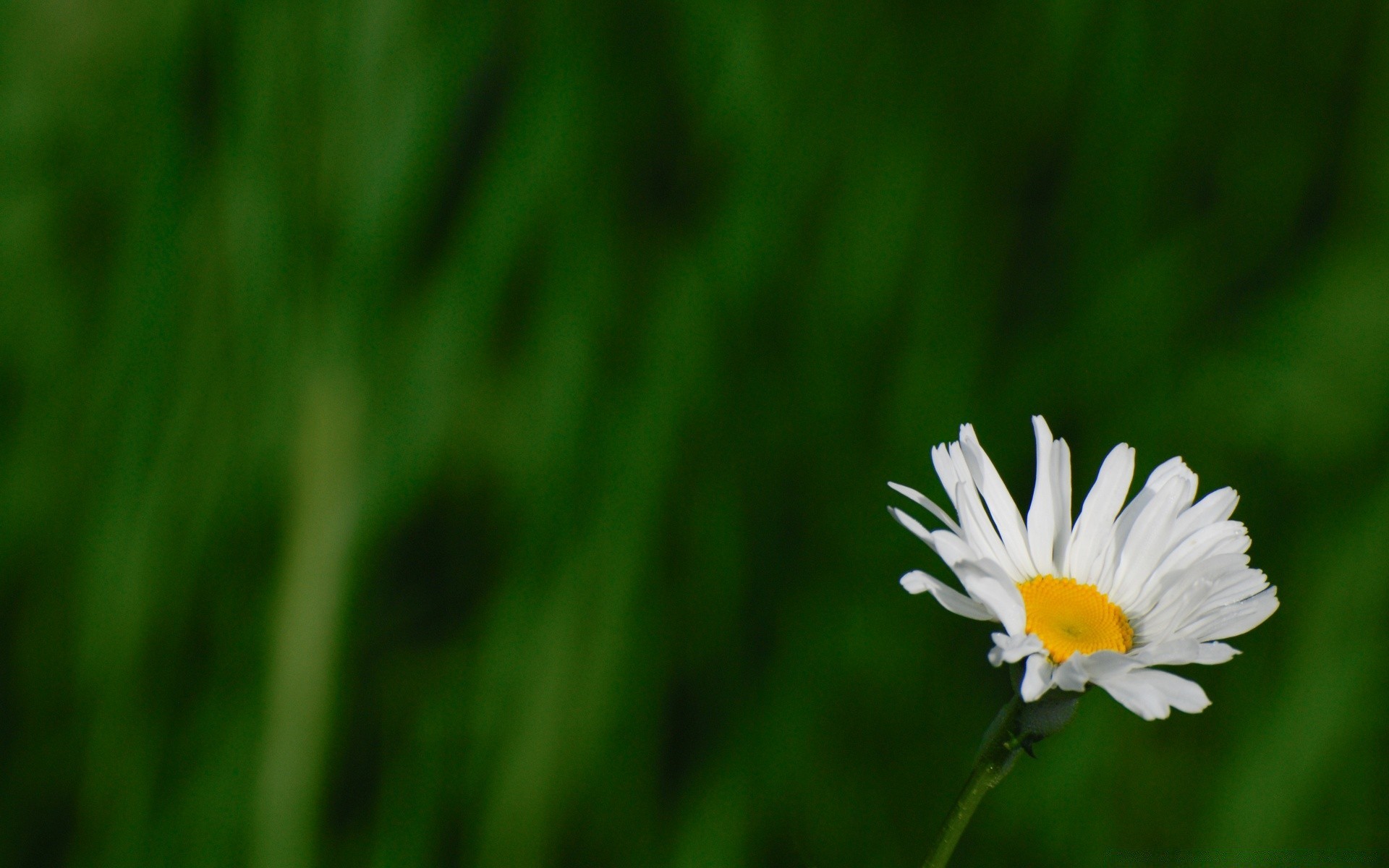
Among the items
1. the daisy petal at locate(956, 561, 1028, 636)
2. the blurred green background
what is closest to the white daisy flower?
the daisy petal at locate(956, 561, 1028, 636)

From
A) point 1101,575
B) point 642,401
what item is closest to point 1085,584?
point 1101,575

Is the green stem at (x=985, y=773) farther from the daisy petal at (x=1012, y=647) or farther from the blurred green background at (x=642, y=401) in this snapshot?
the blurred green background at (x=642, y=401)

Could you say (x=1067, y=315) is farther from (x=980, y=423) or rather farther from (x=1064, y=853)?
(x=1064, y=853)

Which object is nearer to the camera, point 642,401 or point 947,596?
point 947,596

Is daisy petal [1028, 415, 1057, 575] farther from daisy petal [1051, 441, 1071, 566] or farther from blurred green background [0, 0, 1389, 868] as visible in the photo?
blurred green background [0, 0, 1389, 868]

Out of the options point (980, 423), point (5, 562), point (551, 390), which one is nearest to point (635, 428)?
point (551, 390)

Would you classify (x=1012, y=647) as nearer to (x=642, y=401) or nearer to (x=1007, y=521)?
(x=1007, y=521)
